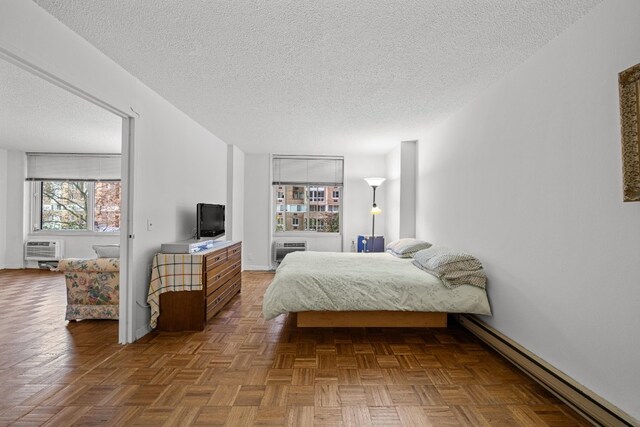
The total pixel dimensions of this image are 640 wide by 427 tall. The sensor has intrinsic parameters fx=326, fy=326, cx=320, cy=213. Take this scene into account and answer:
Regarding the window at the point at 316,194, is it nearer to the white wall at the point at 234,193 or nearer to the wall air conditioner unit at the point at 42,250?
the white wall at the point at 234,193

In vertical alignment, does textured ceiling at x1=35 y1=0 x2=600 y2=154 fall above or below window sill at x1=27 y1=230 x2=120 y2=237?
above

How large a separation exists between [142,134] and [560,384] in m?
3.81

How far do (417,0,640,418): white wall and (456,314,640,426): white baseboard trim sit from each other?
0.05 metres

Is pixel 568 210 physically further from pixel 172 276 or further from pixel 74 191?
pixel 74 191

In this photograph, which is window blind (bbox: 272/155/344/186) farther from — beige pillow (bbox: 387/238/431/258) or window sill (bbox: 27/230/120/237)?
window sill (bbox: 27/230/120/237)

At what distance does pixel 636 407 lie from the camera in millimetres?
1633

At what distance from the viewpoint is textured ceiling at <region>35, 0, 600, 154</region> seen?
1945mm

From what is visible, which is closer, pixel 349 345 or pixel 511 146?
pixel 511 146

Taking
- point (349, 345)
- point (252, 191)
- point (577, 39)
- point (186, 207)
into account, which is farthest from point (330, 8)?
point (252, 191)

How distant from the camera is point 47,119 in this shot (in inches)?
174

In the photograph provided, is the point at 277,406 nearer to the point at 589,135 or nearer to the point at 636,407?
the point at 636,407

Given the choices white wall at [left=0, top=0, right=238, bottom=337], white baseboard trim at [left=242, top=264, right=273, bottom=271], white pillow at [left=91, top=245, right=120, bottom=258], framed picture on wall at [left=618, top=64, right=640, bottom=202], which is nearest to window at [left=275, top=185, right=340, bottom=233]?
white baseboard trim at [left=242, top=264, right=273, bottom=271]

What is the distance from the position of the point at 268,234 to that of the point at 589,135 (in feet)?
17.5

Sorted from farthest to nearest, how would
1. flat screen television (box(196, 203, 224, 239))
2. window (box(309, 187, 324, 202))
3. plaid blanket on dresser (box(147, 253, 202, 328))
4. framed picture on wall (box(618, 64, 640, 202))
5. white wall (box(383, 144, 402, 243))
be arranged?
window (box(309, 187, 324, 202)), white wall (box(383, 144, 402, 243)), flat screen television (box(196, 203, 224, 239)), plaid blanket on dresser (box(147, 253, 202, 328)), framed picture on wall (box(618, 64, 640, 202))
